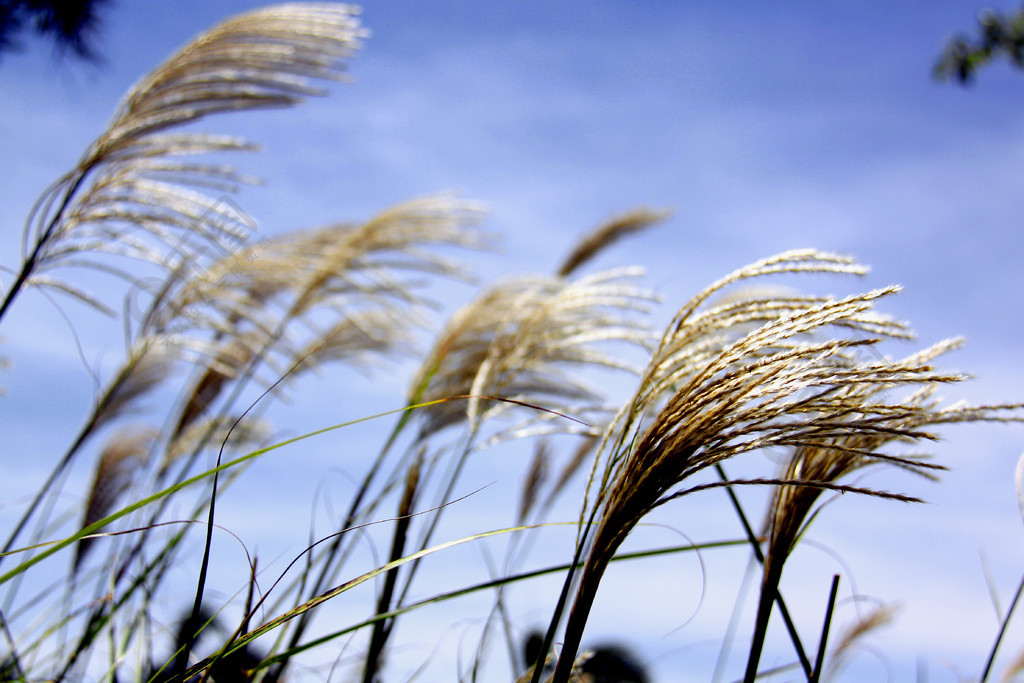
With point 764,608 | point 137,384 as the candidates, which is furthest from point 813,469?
point 137,384

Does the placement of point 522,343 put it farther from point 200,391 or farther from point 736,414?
point 200,391

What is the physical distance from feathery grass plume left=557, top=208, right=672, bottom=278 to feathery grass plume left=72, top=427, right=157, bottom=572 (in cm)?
214

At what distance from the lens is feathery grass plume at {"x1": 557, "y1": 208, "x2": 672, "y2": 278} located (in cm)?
348

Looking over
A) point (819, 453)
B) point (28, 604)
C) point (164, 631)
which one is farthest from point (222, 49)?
point (819, 453)

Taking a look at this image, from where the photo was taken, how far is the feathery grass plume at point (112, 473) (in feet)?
12.0

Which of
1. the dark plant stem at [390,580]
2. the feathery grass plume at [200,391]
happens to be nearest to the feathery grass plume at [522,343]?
the dark plant stem at [390,580]

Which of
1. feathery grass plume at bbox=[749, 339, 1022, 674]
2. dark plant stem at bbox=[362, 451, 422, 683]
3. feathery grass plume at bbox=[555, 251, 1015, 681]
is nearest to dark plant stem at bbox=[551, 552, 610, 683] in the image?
feathery grass plume at bbox=[555, 251, 1015, 681]

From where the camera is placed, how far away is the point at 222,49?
2234 mm

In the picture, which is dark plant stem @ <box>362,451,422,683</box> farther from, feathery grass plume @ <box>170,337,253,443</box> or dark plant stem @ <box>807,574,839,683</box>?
feathery grass plume @ <box>170,337,253,443</box>

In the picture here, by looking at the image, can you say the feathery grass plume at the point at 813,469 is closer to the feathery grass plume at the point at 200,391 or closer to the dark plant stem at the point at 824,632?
the dark plant stem at the point at 824,632

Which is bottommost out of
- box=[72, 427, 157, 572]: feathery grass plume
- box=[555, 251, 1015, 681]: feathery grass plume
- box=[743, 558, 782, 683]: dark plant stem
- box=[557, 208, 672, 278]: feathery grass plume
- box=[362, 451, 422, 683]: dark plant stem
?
box=[72, 427, 157, 572]: feathery grass plume

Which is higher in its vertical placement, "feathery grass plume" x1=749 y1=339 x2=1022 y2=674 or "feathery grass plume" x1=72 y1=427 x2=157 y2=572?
"feathery grass plume" x1=749 y1=339 x2=1022 y2=674

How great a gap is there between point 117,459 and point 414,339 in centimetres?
210

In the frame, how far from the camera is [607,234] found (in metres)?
3.55
